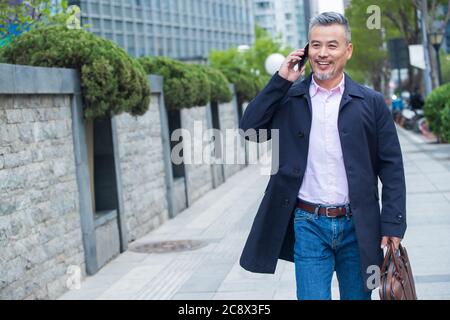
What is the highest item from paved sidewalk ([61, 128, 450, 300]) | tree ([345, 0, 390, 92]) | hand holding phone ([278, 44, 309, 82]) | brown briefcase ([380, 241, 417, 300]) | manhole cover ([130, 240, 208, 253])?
tree ([345, 0, 390, 92])

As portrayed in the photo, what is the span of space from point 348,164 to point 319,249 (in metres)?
0.40

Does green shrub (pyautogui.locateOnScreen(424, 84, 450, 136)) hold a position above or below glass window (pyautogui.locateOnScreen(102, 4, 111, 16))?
below

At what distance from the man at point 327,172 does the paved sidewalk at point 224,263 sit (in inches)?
121

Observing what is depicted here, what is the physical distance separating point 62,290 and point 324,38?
210 inches

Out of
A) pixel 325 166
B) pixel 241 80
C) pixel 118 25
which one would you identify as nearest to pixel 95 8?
pixel 118 25

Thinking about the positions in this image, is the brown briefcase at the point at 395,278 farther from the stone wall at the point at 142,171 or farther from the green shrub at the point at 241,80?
the green shrub at the point at 241,80

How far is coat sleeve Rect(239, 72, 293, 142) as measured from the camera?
4.50 meters

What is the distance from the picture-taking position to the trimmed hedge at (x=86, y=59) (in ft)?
33.4

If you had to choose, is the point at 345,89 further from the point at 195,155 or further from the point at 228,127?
the point at 228,127

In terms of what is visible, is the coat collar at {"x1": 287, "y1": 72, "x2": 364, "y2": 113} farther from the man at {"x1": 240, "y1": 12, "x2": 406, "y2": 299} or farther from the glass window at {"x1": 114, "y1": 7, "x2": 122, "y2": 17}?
the glass window at {"x1": 114, "y1": 7, "x2": 122, "y2": 17}

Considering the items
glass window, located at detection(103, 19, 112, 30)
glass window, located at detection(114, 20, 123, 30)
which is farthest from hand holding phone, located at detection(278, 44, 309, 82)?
glass window, located at detection(114, 20, 123, 30)

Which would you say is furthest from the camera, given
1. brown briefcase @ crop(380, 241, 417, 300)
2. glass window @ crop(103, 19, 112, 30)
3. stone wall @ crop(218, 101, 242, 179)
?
glass window @ crop(103, 19, 112, 30)

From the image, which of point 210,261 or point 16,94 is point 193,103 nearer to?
point 210,261

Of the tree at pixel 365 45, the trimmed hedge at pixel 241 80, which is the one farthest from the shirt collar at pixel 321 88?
the trimmed hedge at pixel 241 80
